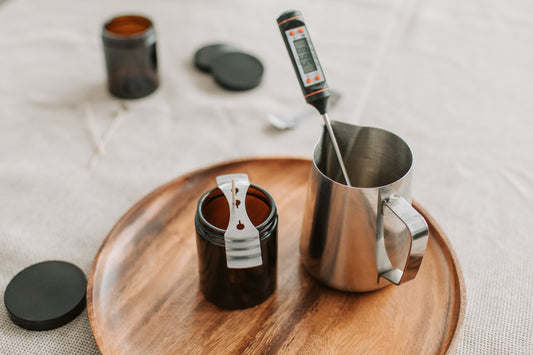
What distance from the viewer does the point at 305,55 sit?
25.0 inches

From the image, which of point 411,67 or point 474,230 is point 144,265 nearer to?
point 474,230

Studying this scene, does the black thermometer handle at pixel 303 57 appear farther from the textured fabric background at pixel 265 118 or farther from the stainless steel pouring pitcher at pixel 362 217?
the textured fabric background at pixel 265 118

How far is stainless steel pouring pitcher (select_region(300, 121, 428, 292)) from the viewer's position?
22.6 inches

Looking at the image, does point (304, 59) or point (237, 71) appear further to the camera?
point (237, 71)

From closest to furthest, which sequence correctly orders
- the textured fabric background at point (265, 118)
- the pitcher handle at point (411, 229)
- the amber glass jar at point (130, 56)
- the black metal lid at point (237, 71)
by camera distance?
the pitcher handle at point (411, 229)
the textured fabric background at point (265, 118)
the amber glass jar at point (130, 56)
the black metal lid at point (237, 71)

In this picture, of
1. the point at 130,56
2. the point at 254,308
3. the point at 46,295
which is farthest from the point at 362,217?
the point at 130,56

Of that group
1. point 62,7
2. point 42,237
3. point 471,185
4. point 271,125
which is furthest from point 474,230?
point 62,7

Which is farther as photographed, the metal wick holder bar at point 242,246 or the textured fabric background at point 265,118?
the textured fabric background at point 265,118

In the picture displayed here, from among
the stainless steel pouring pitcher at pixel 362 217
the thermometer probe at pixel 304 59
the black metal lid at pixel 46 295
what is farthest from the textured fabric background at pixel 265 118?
the thermometer probe at pixel 304 59

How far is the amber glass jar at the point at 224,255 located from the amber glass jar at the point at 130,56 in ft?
1.44

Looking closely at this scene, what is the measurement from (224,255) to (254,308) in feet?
0.33

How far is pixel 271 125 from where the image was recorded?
100 cm

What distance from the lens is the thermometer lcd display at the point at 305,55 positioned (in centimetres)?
63

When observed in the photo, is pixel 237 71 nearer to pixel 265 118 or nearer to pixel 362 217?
pixel 265 118
